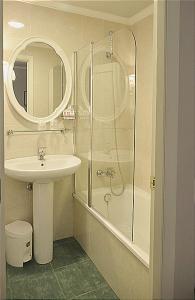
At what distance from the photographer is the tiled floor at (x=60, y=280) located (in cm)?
180

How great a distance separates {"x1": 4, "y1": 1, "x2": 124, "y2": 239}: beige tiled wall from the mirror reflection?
0.11 meters

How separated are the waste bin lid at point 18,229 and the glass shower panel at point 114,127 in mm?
592

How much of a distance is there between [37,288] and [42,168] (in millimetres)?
907

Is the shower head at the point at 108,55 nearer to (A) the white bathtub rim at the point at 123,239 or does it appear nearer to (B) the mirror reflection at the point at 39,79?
(B) the mirror reflection at the point at 39,79

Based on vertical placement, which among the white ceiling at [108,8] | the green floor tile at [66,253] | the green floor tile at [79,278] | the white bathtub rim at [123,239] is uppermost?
the white ceiling at [108,8]

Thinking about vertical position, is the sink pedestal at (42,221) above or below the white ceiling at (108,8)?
below

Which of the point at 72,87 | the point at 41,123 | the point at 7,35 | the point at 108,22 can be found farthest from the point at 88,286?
the point at 108,22

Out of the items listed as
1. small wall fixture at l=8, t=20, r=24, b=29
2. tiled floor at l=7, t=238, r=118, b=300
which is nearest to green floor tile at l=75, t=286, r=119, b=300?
tiled floor at l=7, t=238, r=118, b=300

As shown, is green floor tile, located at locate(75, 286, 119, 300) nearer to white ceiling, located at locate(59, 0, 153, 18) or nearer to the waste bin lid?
the waste bin lid

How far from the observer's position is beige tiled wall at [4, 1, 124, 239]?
2.20 meters

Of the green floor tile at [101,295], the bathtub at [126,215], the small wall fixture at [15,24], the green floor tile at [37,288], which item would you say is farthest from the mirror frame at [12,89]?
the green floor tile at [101,295]

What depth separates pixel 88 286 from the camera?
1.88 m

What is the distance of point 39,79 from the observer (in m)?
2.33

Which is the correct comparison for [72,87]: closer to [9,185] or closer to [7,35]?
[7,35]
